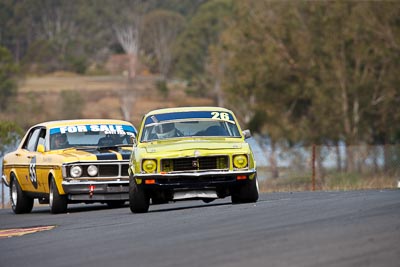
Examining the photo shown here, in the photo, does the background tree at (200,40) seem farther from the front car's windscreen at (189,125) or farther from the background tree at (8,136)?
the front car's windscreen at (189,125)

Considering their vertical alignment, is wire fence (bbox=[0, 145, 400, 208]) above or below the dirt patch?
below

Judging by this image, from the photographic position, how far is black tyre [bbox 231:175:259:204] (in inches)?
637

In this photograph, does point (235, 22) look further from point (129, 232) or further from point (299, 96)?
point (129, 232)

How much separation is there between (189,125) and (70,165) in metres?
2.42

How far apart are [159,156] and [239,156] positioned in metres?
1.18

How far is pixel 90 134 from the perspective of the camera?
19875 millimetres

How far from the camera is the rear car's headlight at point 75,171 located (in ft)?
60.5

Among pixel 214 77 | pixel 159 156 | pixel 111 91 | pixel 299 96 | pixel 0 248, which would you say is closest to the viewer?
pixel 0 248

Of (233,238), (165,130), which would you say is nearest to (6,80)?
(165,130)

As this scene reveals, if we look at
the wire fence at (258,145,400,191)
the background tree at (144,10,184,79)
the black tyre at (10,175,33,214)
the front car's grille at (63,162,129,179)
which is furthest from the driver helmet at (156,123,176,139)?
the background tree at (144,10,184,79)

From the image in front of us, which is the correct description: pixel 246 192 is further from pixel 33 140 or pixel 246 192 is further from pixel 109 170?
pixel 33 140

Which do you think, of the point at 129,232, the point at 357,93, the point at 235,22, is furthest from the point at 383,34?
the point at 129,232

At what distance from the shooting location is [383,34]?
50.4m

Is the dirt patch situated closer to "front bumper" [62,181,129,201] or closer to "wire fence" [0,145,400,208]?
"wire fence" [0,145,400,208]
